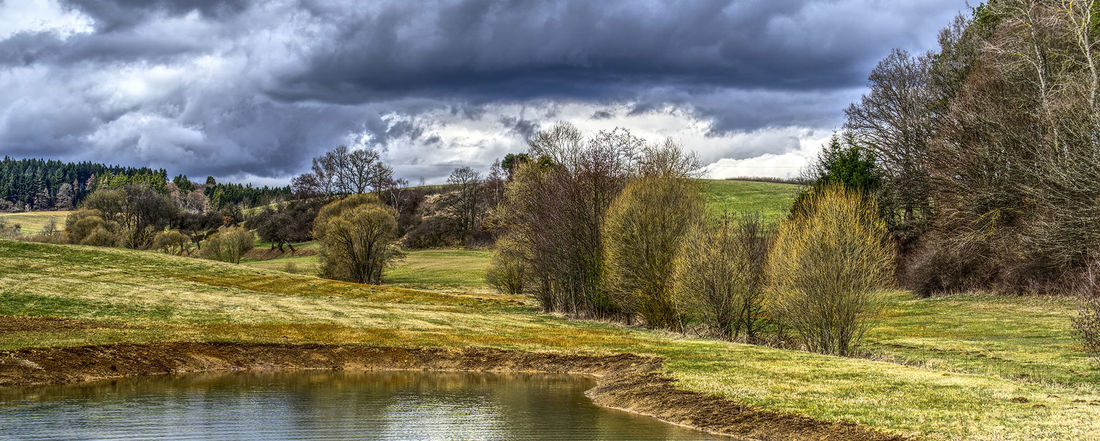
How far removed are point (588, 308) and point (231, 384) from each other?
106ft

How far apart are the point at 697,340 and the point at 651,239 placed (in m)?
9.33

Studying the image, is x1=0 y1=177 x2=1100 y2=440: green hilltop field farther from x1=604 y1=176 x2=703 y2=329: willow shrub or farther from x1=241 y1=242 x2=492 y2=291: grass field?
x1=241 y1=242 x2=492 y2=291: grass field

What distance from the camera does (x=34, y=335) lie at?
2862cm

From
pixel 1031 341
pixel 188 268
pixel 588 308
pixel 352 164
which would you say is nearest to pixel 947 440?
pixel 1031 341

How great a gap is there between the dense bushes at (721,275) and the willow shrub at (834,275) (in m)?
4.93

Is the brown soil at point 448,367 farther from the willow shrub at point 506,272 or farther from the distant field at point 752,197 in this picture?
the distant field at point 752,197

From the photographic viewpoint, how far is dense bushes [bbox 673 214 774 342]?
36.4 meters

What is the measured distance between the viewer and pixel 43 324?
A: 103 feet

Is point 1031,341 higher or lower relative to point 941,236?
lower

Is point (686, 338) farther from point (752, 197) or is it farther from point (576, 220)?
point (752, 197)

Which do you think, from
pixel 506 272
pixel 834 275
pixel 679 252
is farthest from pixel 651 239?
pixel 506 272

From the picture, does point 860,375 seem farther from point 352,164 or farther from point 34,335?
point 352,164

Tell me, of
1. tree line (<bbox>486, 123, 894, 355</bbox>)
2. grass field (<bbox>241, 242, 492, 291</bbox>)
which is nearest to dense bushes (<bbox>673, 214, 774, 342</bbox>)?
tree line (<bbox>486, 123, 894, 355</bbox>)

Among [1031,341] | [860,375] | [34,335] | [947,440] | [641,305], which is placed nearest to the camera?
[947,440]
